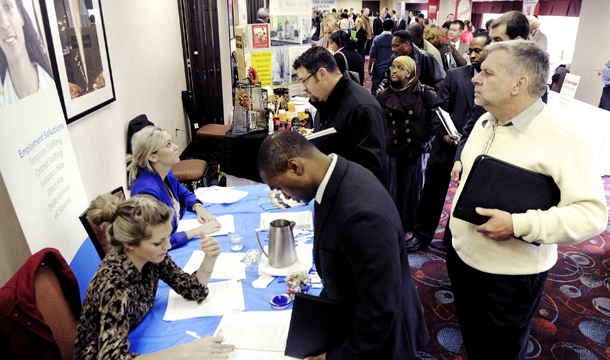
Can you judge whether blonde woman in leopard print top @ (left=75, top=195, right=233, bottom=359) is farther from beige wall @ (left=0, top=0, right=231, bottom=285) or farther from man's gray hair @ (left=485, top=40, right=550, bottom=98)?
man's gray hair @ (left=485, top=40, right=550, bottom=98)

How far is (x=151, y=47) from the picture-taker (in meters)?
4.19

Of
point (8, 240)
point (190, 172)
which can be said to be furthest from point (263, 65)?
point (8, 240)

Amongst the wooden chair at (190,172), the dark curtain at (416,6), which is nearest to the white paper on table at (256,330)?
the wooden chair at (190,172)

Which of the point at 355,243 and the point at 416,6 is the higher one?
the point at 416,6

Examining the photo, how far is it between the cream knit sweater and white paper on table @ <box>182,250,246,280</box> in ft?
3.32

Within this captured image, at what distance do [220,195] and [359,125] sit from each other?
1.02 meters

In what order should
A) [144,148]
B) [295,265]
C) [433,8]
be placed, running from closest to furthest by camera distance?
[295,265] → [144,148] → [433,8]

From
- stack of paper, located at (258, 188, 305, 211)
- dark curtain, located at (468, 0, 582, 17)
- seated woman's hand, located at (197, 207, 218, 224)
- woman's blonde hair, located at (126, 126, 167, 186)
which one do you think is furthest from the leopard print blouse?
dark curtain, located at (468, 0, 582, 17)

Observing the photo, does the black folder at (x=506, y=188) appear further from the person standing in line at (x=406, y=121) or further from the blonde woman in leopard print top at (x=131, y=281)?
the person standing in line at (x=406, y=121)

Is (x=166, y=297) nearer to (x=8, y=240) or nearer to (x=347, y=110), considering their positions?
(x=8, y=240)

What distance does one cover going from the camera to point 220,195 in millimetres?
Result: 2652

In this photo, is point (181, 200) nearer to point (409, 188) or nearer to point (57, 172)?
point (57, 172)

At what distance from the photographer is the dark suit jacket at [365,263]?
1.06 meters

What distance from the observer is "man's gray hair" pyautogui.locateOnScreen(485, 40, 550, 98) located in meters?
1.45
